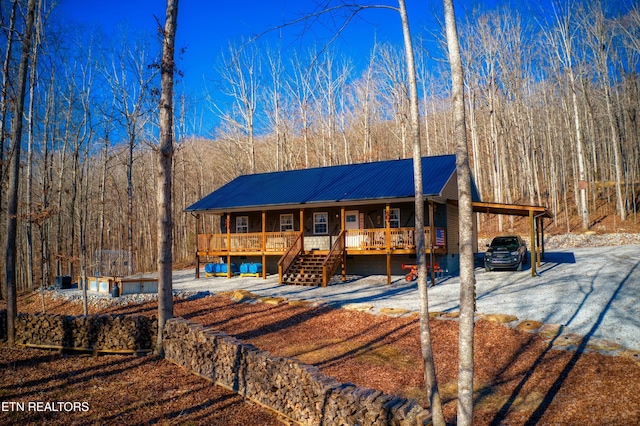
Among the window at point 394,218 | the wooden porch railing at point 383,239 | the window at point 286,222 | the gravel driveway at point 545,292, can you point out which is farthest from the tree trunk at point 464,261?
the window at point 286,222

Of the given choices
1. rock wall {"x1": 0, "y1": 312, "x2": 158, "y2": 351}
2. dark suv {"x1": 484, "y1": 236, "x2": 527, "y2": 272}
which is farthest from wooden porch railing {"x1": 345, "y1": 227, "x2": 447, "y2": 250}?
rock wall {"x1": 0, "y1": 312, "x2": 158, "y2": 351}

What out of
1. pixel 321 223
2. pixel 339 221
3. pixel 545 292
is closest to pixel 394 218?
pixel 339 221

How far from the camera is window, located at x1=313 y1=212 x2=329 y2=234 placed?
902 inches

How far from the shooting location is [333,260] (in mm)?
19750

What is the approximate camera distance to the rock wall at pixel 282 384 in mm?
5398

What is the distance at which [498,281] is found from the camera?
17047 millimetres

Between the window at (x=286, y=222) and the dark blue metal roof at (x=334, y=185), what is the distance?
4.82ft

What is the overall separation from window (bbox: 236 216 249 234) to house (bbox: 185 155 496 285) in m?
0.06

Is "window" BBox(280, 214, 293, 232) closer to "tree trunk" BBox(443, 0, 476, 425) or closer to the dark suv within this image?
the dark suv

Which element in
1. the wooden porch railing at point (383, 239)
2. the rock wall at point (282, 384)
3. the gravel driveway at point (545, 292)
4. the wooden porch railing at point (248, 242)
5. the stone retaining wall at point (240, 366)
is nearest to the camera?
the rock wall at point (282, 384)

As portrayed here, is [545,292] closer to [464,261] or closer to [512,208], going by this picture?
[512,208]

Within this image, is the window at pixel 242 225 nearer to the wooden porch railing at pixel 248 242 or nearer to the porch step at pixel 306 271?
the wooden porch railing at pixel 248 242

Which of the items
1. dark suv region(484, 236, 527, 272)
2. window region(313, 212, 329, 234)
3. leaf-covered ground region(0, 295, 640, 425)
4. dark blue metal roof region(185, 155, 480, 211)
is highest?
dark blue metal roof region(185, 155, 480, 211)

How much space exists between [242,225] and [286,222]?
→ 2945 millimetres
